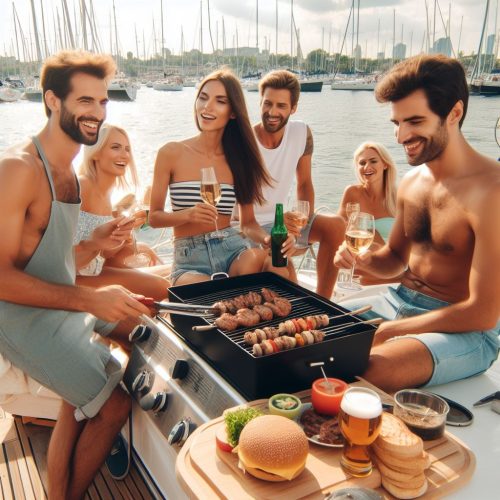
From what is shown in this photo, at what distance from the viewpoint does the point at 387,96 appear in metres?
2.22

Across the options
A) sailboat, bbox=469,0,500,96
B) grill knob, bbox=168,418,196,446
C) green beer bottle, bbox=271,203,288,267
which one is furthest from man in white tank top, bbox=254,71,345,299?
sailboat, bbox=469,0,500,96

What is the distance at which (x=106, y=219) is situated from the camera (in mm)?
3512

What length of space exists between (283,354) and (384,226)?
326 cm

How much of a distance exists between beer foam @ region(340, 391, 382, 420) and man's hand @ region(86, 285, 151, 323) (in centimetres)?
97

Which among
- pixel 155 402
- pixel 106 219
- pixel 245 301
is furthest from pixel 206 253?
pixel 155 402

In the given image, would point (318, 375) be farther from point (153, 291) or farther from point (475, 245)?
point (153, 291)

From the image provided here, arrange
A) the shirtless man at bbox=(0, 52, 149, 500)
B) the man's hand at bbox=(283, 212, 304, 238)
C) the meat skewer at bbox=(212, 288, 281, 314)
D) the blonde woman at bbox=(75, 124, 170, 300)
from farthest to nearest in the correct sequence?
the blonde woman at bbox=(75, 124, 170, 300) < the man's hand at bbox=(283, 212, 304, 238) < the shirtless man at bbox=(0, 52, 149, 500) < the meat skewer at bbox=(212, 288, 281, 314)

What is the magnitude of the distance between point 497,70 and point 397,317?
43.9 metres

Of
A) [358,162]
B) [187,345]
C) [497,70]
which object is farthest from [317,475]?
[497,70]

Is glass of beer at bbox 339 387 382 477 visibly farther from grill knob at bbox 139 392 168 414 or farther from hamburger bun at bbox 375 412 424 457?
grill knob at bbox 139 392 168 414

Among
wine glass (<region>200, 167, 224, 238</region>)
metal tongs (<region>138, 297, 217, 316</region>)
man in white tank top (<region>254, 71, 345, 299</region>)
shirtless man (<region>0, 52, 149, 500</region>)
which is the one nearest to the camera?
metal tongs (<region>138, 297, 217, 316</region>)

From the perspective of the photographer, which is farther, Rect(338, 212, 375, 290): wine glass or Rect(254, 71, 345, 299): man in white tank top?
Rect(254, 71, 345, 299): man in white tank top

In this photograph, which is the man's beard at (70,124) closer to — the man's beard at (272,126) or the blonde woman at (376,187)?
the man's beard at (272,126)

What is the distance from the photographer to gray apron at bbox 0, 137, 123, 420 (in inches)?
81.5
